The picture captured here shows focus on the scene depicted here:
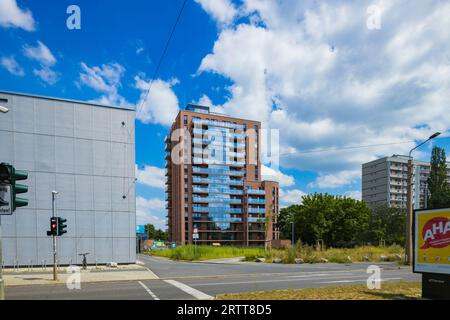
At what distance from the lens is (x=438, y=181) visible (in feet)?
217

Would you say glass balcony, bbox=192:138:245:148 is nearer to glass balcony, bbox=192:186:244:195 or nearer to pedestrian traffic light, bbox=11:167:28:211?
glass balcony, bbox=192:186:244:195

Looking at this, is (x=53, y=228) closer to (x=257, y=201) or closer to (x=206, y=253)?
(x=206, y=253)

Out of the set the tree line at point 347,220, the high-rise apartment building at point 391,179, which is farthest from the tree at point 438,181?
the high-rise apartment building at point 391,179

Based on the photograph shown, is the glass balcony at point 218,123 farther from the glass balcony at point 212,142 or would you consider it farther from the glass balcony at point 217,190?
the glass balcony at point 217,190

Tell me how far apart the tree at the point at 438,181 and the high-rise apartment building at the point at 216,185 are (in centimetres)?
3628

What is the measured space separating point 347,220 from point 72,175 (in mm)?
44049

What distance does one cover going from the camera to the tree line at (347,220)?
189ft

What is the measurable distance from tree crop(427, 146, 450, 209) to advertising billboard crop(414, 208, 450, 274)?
61485 millimetres

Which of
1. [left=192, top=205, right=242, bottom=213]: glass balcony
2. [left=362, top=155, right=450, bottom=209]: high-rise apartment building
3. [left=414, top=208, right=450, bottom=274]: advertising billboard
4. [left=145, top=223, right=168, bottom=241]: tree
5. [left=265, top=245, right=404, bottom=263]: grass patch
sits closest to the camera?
[left=414, top=208, right=450, bottom=274]: advertising billboard

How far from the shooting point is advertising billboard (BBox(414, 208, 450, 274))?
30.9 ft

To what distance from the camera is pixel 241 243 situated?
3551 inches

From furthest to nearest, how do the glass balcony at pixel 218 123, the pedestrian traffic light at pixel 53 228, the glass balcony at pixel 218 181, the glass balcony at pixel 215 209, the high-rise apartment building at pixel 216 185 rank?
the glass balcony at pixel 218 123 < the glass balcony at pixel 218 181 < the high-rise apartment building at pixel 216 185 < the glass balcony at pixel 215 209 < the pedestrian traffic light at pixel 53 228

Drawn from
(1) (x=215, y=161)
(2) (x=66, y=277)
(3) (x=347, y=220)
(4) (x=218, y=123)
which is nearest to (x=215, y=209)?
(1) (x=215, y=161)

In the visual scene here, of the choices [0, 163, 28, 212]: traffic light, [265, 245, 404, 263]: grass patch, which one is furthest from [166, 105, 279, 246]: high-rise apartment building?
[0, 163, 28, 212]: traffic light
